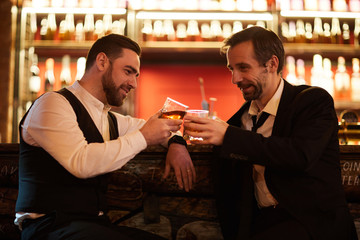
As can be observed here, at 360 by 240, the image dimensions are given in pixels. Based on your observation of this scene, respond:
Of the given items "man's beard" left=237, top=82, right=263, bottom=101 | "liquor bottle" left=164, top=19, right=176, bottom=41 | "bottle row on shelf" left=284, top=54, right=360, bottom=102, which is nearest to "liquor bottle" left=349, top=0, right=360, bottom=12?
"bottle row on shelf" left=284, top=54, right=360, bottom=102

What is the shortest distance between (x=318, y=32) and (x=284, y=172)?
8.73 ft

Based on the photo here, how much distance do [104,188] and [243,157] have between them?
554mm

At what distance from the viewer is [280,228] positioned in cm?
114

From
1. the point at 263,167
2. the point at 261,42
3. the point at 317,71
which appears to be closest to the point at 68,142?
the point at 263,167

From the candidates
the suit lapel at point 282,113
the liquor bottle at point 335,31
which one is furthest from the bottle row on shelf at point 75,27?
the suit lapel at point 282,113

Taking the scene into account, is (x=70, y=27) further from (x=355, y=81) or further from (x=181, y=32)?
(x=355, y=81)

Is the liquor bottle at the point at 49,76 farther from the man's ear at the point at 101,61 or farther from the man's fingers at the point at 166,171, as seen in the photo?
the man's fingers at the point at 166,171

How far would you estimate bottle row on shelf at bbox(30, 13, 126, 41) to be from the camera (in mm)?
3342

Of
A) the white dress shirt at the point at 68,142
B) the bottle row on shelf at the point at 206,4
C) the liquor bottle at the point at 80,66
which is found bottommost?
the white dress shirt at the point at 68,142

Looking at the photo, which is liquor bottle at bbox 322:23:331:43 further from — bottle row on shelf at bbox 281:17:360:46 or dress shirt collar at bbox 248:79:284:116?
dress shirt collar at bbox 248:79:284:116

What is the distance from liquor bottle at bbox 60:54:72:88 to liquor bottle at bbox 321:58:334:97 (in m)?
2.54

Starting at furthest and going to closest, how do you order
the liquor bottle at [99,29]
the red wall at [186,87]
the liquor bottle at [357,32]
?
the red wall at [186,87]
the liquor bottle at [357,32]
the liquor bottle at [99,29]

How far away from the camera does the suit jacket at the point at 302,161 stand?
44.3 inches

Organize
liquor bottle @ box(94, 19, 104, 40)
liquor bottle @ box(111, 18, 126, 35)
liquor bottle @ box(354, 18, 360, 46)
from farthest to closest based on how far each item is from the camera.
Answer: liquor bottle @ box(354, 18, 360, 46) < liquor bottle @ box(94, 19, 104, 40) < liquor bottle @ box(111, 18, 126, 35)
